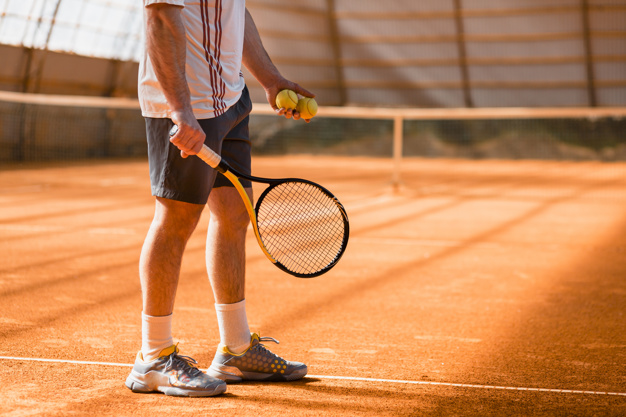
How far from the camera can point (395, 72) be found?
22.8m

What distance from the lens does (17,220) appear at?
274 inches

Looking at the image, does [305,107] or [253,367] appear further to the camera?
[305,107]

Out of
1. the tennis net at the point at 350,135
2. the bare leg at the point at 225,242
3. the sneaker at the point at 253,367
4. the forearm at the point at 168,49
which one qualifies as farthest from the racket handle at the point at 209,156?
the tennis net at the point at 350,135

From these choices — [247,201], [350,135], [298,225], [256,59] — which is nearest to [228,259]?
[247,201]

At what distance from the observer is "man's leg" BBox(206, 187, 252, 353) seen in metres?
2.47

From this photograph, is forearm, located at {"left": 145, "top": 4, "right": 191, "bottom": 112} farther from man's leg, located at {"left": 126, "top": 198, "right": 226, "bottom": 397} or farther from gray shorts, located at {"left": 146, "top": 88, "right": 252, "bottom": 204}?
man's leg, located at {"left": 126, "top": 198, "right": 226, "bottom": 397}

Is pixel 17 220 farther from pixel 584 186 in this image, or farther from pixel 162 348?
pixel 584 186

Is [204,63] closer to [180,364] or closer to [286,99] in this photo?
[286,99]

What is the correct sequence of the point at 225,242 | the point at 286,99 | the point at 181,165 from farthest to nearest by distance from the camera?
1. the point at 286,99
2. the point at 225,242
3. the point at 181,165

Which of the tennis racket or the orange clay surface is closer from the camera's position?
the orange clay surface

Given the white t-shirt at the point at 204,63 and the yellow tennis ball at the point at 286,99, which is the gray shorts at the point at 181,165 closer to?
the white t-shirt at the point at 204,63

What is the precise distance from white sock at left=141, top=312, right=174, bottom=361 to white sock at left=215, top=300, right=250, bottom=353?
8.7 inches

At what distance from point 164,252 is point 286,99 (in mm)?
726

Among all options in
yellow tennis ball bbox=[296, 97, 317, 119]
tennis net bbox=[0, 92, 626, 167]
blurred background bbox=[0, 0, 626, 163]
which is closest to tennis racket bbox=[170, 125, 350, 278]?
yellow tennis ball bbox=[296, 97, 317, 119]
